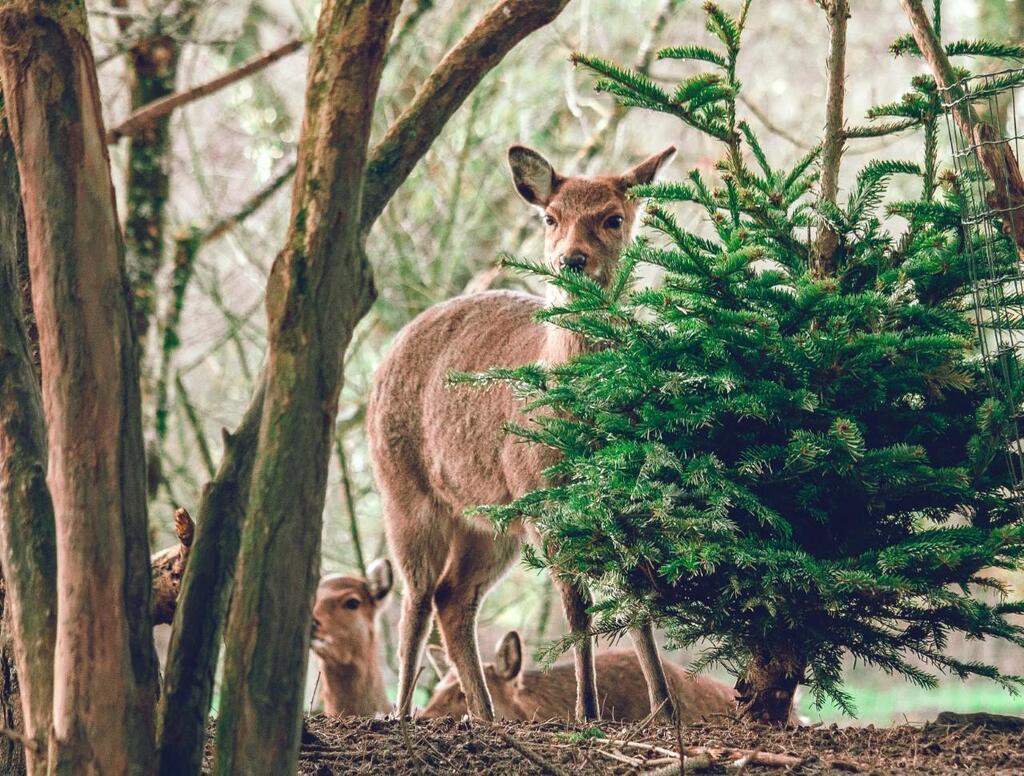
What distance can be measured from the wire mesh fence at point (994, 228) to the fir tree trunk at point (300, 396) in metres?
2.35

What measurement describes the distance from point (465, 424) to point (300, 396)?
346 centimetres

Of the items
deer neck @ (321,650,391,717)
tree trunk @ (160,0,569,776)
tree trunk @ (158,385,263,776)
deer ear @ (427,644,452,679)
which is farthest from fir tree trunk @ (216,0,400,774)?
deer ear @ (427,644,452,679)

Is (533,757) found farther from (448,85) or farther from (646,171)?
(646,171)

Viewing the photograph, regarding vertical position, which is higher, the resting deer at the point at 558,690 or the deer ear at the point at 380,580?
the deer ear at the point at 380,580

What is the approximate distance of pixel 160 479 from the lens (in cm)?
1024

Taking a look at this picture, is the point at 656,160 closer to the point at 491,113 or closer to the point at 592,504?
the point at 592,504

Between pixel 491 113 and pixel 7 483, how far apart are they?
919cm

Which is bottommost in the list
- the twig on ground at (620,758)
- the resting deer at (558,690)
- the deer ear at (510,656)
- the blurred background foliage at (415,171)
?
the twig on ground at (620,758)

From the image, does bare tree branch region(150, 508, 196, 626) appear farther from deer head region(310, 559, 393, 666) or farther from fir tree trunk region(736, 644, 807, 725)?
deer head region(310, 559, 393, 666)

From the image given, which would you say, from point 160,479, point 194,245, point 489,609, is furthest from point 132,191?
point 489,609

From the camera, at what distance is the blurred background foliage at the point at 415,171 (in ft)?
35.6

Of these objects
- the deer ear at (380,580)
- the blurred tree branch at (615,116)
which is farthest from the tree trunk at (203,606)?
the blurred tree branch at (615,116)

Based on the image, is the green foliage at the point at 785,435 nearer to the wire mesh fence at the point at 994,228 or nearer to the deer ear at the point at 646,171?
the wire mesh fence at the point at 994,228

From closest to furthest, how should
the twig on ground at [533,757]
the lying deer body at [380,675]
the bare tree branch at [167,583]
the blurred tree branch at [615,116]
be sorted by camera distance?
the twig on ground at [533,757] → the bare tree branch at [167,583] → the lying deer body at [380,675] → the blurred tree branch at [615,116]
